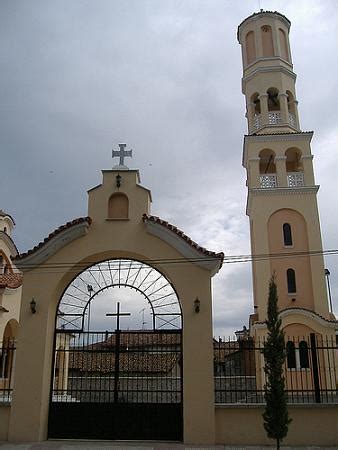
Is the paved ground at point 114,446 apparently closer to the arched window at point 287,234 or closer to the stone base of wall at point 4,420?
the stone base of wall at point 4,420

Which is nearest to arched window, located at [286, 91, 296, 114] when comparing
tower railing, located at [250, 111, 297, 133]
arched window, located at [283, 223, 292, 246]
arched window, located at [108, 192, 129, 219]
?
tower railing, located at [250, 111, 297, 133]

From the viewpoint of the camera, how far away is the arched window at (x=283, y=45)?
28.9 meters

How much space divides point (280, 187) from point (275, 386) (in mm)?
16422

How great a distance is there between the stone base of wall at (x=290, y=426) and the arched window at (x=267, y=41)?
2269cm

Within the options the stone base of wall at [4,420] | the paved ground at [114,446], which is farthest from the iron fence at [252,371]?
the stone base of wall at [4,420]

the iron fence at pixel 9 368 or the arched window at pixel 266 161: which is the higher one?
the arched window at pixel 266 161

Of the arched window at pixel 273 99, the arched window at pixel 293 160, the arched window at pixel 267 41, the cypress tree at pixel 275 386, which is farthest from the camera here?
the arched window at pixel 267 41

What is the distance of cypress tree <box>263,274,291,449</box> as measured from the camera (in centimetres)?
1008

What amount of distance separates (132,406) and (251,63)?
22.6 meters

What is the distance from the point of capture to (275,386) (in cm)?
1018

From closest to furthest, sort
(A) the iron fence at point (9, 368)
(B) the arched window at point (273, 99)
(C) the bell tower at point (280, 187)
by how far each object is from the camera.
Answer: (A) the iron fence at point (9, 368)
(C) the bell tower at point (280, 187)
(B) the arched window at point (273, 99)

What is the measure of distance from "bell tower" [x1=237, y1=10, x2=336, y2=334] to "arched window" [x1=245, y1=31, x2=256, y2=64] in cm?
6

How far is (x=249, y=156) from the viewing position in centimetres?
2616

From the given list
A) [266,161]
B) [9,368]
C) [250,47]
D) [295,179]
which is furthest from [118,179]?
[250,47]
